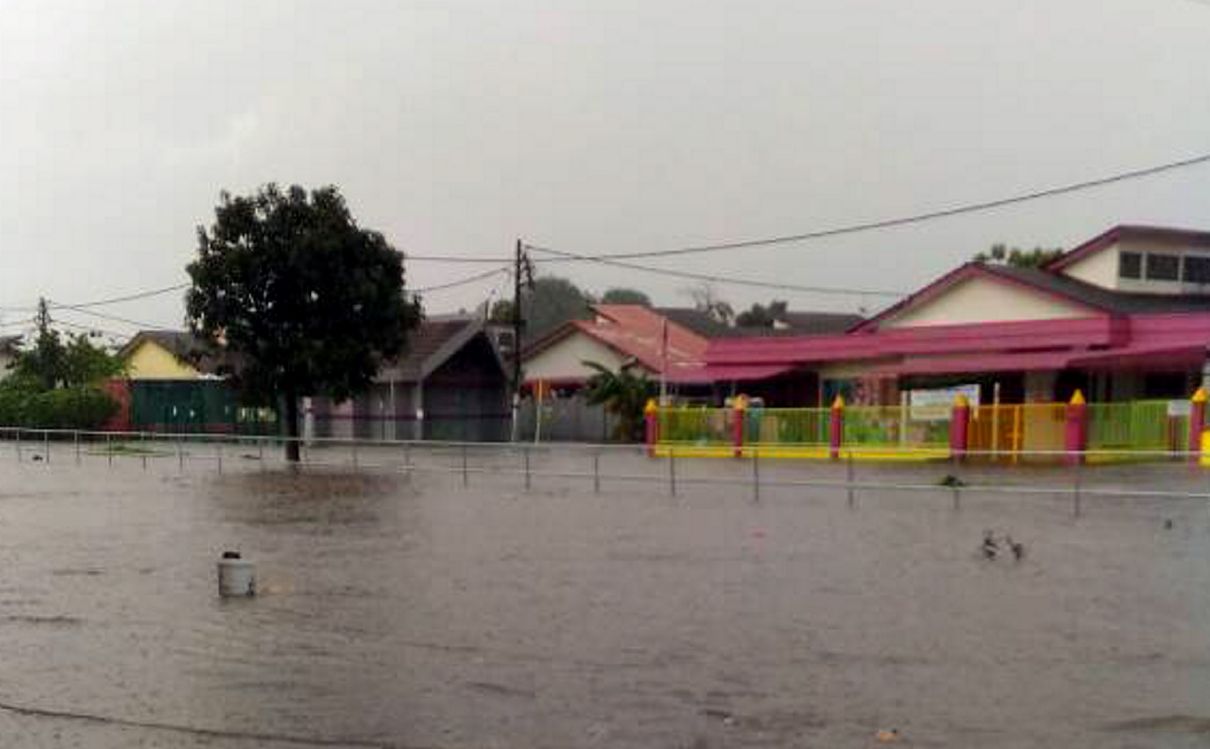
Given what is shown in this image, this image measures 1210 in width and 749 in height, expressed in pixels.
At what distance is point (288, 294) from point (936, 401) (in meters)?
16.6

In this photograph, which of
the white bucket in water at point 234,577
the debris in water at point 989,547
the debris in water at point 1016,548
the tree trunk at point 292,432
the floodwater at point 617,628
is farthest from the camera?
the tree trunk at point 292,432

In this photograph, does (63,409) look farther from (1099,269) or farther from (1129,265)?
(1129,265)

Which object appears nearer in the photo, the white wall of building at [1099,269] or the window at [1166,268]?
the white wall of building at [1099,269]

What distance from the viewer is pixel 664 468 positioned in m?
30.1

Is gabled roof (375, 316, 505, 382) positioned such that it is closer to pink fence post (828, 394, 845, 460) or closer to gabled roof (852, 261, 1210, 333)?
gabled roof (852, 261, 1210, 333)

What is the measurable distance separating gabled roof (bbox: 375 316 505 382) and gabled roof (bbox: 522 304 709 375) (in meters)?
4.57

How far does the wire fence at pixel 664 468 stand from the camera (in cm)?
2088

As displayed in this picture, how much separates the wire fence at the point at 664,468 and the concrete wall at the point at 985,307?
923 cm

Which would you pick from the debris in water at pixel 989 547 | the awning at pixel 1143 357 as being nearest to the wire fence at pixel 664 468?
the debris in water at pixel 989 547

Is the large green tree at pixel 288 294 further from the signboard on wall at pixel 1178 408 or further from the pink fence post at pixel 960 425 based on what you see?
the signboard on wall at pixel 1178 408

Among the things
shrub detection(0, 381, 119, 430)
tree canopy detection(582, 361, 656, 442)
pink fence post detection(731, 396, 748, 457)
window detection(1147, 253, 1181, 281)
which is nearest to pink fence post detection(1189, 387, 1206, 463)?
pink fence post detection(731, 396, 748, 457)

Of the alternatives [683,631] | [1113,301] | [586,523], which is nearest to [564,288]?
[1113,301]

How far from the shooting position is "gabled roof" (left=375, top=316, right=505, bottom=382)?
49469 mm

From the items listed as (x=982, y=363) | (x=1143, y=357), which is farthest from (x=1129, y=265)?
(x=1143, y=357)
